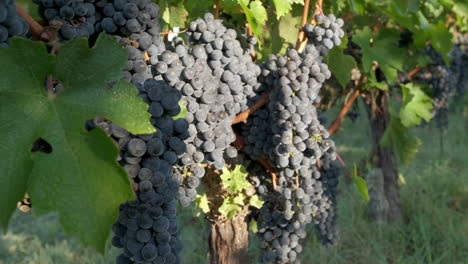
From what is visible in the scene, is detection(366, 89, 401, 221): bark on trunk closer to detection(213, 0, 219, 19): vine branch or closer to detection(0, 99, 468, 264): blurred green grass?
detection(0, 99, 468, 264): blurred green grass

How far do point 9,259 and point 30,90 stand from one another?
403cm

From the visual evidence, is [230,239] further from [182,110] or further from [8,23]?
[8,23]

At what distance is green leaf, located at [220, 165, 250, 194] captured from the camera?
1.80 metres

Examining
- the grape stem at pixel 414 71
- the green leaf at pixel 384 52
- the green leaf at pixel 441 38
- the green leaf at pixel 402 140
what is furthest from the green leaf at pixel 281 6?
the grape stem at pixel 414 71

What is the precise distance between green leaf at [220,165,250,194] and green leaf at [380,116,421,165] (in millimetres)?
1524

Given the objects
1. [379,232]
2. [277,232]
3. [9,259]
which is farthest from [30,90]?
[9,259]

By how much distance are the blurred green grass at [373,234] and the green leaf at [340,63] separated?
1.81 metres

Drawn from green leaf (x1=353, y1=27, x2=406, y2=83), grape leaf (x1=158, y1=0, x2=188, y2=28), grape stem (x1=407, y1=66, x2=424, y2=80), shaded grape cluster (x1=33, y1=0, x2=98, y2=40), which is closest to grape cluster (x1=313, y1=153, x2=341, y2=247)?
green leaf (x1=353, y1=27, x2=406, y2=83)

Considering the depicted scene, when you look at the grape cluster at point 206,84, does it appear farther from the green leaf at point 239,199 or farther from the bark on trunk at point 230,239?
the bark on trunk at point 230,239

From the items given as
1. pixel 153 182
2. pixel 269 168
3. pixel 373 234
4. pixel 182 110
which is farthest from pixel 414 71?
pixel 153 182

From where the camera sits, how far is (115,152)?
0.86m

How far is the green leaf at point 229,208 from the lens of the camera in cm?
190

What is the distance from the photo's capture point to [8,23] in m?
0.85

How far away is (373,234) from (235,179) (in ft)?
8.50
